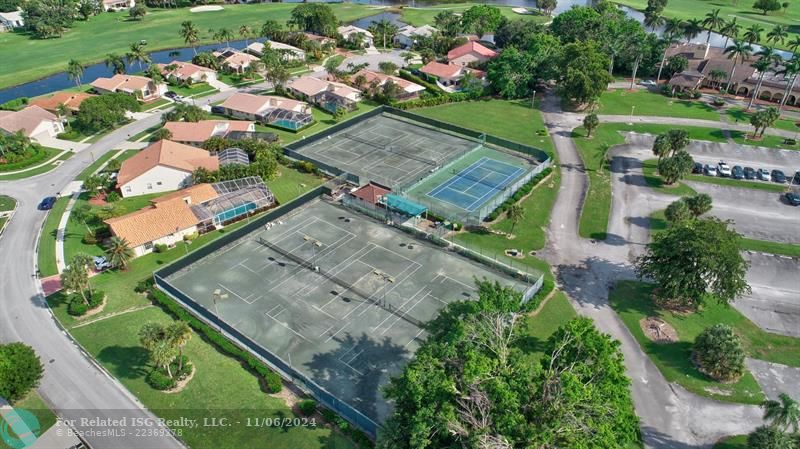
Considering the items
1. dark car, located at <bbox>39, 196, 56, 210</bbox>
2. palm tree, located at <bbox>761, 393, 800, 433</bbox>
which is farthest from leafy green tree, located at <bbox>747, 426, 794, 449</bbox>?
dark car, located at <bbox>39, 196, 56, 210</bbox>

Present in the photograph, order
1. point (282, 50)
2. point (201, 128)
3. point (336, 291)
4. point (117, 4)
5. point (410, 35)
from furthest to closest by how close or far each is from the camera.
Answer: point (117, 4) < point (410, 35) < point (282, 50) < point (201, 128) < point (336, 291)

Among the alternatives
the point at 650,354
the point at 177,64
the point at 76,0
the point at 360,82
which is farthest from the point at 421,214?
the point at 76,0

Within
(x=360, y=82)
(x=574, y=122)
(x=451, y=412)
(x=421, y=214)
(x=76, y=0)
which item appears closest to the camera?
(x=451, y=412)

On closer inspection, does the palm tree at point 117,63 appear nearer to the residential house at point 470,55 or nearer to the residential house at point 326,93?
the residential house at point 326,93

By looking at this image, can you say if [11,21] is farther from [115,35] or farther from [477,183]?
[477,183]

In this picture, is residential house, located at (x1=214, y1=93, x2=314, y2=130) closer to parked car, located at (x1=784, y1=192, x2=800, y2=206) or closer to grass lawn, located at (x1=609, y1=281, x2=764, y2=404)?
grass lawn, located at (x1=609, y1=281, x2=764, y2=404)

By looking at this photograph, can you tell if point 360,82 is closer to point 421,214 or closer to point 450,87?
point 450,87

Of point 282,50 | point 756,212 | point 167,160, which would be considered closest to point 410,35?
point 282,50
